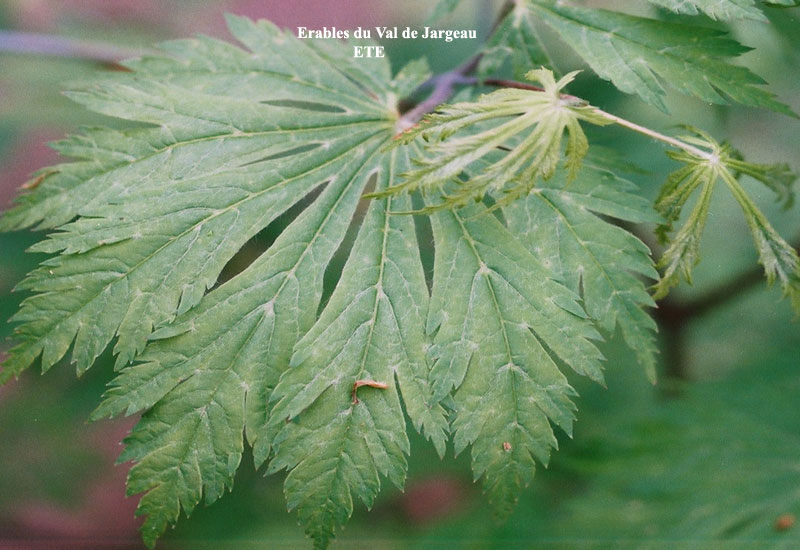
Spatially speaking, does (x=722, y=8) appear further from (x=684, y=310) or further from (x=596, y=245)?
(x=684, y=310)

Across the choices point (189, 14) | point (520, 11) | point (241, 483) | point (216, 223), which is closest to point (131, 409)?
point (216, 223)

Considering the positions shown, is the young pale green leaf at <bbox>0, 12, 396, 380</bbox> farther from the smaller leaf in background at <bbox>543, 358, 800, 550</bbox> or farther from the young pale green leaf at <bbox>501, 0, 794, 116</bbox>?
the smaller leaf in background at <bbox>543, 358, 800, 550</bbox>

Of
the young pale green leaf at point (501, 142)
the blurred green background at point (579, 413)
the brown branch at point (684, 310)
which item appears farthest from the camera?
the brown branch at point (684, 310)

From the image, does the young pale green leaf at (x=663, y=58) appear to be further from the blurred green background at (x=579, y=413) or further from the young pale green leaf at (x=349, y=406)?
the young pale green leaf at (x=349, y=406)

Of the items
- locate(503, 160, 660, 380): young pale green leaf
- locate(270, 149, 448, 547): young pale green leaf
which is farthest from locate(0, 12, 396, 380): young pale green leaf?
locate(503, 160, 660, 380): young pale green leaf

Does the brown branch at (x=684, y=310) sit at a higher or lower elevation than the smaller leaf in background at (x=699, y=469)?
higher

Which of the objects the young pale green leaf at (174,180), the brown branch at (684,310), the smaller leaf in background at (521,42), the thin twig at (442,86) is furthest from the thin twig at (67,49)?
the brown branch at (684,310)
